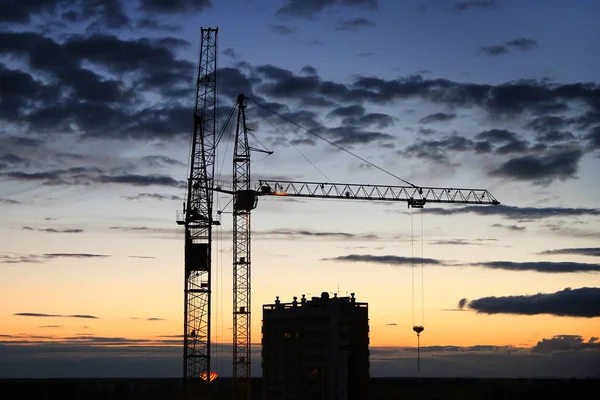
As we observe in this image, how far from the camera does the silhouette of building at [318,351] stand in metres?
173

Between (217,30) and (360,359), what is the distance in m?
79.1

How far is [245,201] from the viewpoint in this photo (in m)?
187

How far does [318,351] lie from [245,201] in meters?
37.6

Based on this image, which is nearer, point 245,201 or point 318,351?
point 318,351

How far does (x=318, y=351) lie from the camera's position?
17738 centimetres

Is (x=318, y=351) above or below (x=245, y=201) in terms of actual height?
below

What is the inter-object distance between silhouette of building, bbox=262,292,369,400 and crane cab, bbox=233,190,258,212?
2447 cm

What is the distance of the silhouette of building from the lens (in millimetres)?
173250

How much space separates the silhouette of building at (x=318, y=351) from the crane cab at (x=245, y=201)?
24465 mm

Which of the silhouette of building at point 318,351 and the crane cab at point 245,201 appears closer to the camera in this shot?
the silhouette of building at point 318,351

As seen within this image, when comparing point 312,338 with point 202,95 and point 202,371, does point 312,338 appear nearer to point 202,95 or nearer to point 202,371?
point 202,371

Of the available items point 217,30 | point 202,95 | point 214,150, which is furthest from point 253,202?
point 217,30

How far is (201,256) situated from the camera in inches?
6624

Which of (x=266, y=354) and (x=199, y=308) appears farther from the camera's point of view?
(x=266, y=354)
